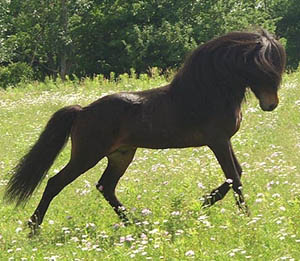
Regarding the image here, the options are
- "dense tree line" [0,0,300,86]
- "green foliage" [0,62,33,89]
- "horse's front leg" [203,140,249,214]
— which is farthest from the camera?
"green foliage" [0,62,33,89]

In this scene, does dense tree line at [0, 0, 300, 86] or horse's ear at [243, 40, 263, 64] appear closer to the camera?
horse's ear at [243, 40, 263, 64]

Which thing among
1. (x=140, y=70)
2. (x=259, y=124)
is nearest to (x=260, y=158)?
(x=259, y=124)

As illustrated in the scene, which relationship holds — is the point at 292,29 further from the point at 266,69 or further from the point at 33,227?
the point at 33,227

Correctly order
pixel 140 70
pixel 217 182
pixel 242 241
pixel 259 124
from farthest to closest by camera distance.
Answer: pixel 140 70 < pixel 259 124 < pixel 217 182 < pixel 242 241

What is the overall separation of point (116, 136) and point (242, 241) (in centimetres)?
227

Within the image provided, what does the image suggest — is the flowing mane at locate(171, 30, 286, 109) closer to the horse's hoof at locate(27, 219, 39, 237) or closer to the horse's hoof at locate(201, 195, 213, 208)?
the horse's hoof at locate(201, 195, 213, 208)

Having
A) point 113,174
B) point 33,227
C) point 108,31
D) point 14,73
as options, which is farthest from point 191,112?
point 14,73

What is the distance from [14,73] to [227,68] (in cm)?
4333

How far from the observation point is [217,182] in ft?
25.3

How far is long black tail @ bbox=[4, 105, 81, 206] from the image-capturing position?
6.94m

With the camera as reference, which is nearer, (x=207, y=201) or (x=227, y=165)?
(x=227, y=165)

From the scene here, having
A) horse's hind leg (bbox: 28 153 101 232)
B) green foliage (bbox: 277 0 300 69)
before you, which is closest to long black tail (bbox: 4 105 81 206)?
horse's hind leg (bbox: 28 153 101 232)

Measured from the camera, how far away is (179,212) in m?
6.22

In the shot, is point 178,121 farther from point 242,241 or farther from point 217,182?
point 242,241
